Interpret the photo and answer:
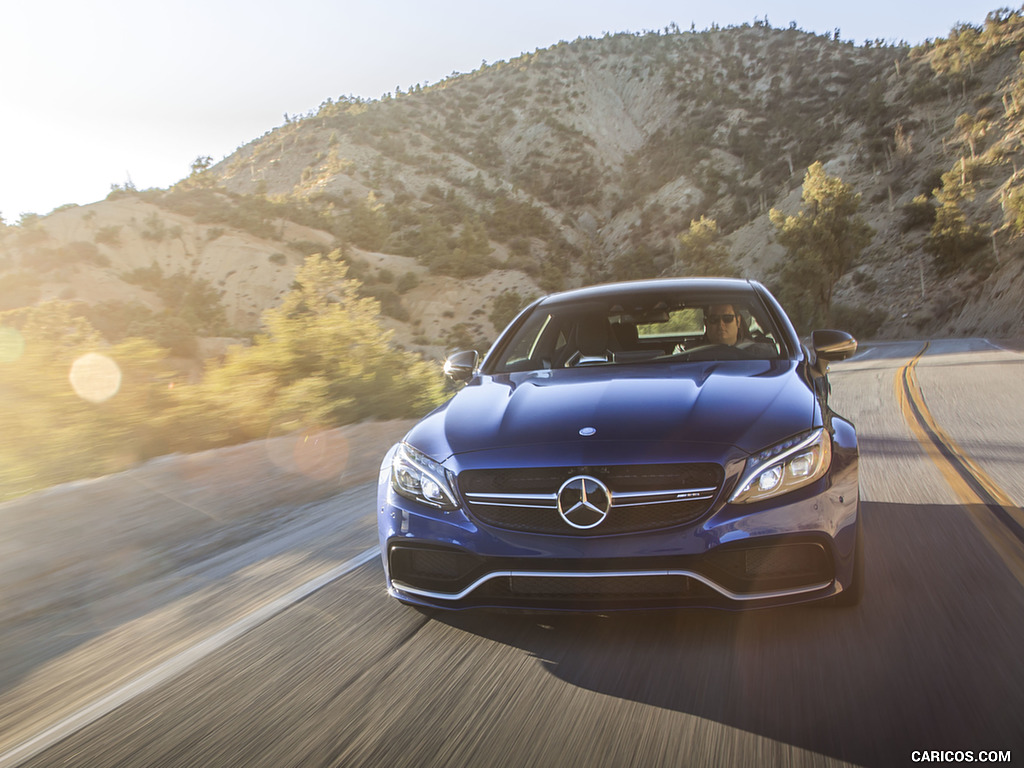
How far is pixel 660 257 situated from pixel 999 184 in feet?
95.6

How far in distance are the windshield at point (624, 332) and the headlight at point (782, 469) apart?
151 centimetres

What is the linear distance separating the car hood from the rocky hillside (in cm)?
3914

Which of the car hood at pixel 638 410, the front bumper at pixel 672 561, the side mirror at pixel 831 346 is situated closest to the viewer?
the front bumper at pixel 672 561

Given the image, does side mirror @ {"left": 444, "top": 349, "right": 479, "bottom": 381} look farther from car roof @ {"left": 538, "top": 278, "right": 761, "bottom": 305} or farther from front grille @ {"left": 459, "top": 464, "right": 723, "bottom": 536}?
front grille @ {"left": 459, "top": 464, "right": 723, "bottom": 536}

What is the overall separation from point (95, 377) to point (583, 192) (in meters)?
81.2

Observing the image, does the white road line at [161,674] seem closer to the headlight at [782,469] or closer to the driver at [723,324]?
the headlight at [782,469]

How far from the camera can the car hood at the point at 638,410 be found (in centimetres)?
328

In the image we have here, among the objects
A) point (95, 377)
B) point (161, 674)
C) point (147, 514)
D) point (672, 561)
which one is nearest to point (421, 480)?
point (672, 561)

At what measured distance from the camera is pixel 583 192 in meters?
86.4

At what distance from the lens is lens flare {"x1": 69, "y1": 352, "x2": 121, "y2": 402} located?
8.38m

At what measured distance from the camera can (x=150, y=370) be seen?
9383 millimetres

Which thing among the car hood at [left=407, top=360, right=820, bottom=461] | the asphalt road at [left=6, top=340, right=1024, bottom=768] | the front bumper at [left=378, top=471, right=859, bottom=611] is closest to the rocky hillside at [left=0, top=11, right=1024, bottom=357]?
the car hood at [left=407, top=360, right=820, bottom=461]

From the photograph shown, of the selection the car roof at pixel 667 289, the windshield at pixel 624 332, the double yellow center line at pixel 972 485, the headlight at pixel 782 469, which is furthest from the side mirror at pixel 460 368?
the double yellow center line at pixel 972 485

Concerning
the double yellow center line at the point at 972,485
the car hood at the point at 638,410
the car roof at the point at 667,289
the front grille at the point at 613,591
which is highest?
the car roof at the point at 667,289
